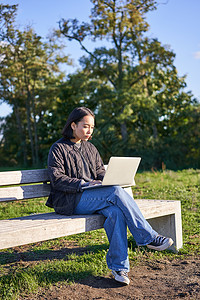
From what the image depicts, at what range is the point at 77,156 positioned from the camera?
382cm

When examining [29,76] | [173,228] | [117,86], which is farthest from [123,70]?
[173,228]

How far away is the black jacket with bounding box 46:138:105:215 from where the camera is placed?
3506 mm

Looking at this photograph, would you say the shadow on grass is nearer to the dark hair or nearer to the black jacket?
the black jacket

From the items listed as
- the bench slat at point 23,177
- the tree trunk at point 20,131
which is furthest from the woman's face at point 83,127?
the tree trunk at point 20,131

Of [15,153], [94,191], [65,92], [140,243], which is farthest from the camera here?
[15,153]

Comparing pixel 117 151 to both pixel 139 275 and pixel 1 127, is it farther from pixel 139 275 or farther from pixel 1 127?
pixel 139 275

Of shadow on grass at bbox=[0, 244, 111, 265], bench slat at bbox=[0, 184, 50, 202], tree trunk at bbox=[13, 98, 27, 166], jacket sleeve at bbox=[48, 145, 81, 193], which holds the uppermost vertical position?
tree trunk at bbox=[13, 98, 27, 166]

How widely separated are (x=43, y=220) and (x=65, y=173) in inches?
23.9

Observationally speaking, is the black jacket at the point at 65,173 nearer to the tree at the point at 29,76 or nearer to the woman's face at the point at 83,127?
the woman's face at the point at 83,127

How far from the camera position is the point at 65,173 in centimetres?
372

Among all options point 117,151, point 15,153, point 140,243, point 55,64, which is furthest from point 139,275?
point 15,153

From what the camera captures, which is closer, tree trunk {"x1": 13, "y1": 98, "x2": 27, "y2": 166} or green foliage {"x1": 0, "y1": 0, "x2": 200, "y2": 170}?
green foliage {"x1": 0, "y1": 0, "x2": 200, "y2": 170}

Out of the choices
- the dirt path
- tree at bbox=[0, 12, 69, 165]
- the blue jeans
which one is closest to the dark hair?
the blue jeans

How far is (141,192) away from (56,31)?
1932cm
